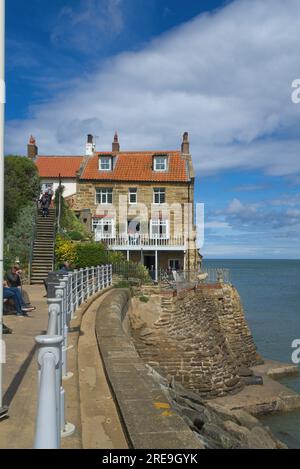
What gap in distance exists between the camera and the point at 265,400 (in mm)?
17719

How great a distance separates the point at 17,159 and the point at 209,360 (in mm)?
18825

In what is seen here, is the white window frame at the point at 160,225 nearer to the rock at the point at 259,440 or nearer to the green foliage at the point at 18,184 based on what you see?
the green foliage at the point at 18,184

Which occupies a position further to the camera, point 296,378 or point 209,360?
point 296,378

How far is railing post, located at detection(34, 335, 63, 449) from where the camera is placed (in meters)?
2.52

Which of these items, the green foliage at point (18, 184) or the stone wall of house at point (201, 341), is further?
the green foliage at point (18, 184)

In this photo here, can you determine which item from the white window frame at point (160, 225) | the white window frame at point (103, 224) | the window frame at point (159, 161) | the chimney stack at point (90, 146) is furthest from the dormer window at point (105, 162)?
the white window frame at point (160, 225)

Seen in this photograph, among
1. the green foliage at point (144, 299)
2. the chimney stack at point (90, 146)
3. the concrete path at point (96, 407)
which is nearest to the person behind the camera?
the concrete path at point (96, 407)

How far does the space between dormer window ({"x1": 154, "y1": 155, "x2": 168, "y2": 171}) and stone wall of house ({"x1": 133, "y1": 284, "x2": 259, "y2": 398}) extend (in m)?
13.1

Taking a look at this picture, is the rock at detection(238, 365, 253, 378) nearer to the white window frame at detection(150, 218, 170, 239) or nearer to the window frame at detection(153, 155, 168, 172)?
the white window frame at detection(150, 218, 170, 239)

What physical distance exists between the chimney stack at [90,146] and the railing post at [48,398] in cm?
3466

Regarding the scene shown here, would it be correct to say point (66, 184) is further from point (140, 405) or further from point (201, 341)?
point (140, 405)

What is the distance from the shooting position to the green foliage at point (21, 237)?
21.9m
